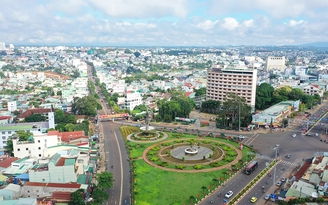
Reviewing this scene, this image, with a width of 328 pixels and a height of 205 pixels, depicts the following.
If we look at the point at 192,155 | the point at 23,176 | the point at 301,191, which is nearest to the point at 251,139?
the point at 192,155

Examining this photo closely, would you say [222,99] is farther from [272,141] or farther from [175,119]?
[272,141]

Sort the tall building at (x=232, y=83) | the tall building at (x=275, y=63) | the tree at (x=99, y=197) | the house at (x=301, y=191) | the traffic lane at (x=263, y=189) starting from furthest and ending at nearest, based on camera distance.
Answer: the tall building at (x=275, y=63) → the tall building at (x=232, y=83) → the traffic lane at (x=263, y=189) → the house at (x=301, y=191) → the tree at (x=99, y=197)

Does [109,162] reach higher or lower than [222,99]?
lower

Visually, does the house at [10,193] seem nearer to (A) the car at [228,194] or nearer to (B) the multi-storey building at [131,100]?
(A) the car at [228,194]

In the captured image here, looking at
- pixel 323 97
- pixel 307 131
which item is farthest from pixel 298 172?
pixel 323 97

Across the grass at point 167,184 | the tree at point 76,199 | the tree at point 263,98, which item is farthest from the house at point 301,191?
the tree at point 263,98

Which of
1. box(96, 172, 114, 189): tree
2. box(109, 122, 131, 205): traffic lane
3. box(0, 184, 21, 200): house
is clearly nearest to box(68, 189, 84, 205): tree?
box(96, 172, 114, 189): tree

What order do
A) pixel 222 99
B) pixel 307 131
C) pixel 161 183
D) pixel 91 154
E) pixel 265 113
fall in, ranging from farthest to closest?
pixel 222 99 → pixel 265 113 → pixel 307 131 → pixel 91 154 → pixel 161 183
